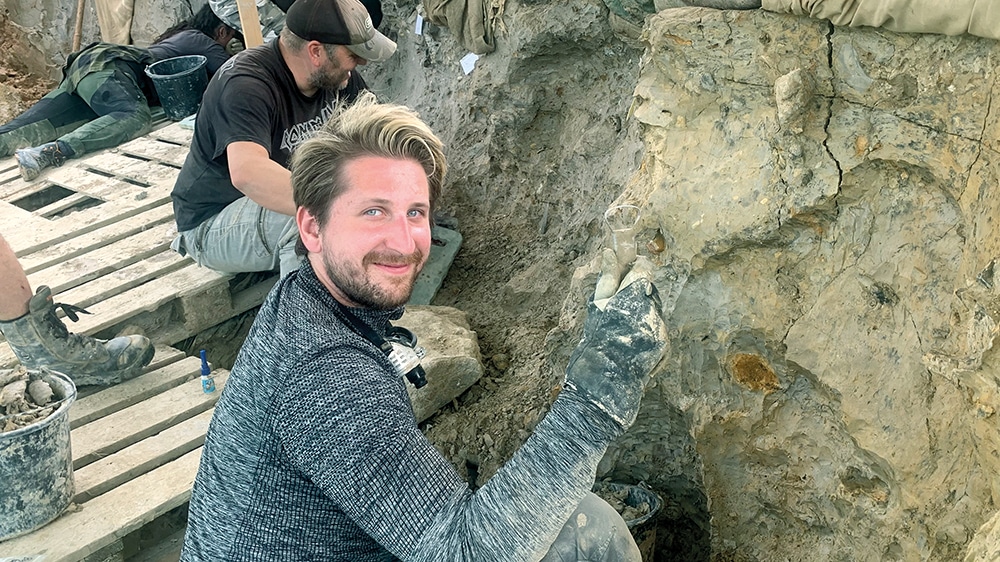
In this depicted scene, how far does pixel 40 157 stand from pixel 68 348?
7.54 ft

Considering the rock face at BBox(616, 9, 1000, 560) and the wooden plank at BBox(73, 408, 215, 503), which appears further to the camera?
the wooden plank at BBox(73, 408, 215, 503)

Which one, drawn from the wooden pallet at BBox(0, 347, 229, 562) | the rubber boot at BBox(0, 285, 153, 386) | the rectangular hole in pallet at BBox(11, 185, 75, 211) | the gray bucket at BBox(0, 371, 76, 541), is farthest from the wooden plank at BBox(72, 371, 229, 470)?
the rectangular hole in pallet at BBox(11, 185, 75, 211)

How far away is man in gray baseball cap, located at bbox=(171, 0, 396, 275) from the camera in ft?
11.6

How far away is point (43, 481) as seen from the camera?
8.88 ft

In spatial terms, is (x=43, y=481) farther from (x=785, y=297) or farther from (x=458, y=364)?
(x=785, y=297)

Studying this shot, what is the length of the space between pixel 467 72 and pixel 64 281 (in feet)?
7.07

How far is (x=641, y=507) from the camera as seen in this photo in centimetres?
292

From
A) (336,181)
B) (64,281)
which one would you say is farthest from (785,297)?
(64,281)

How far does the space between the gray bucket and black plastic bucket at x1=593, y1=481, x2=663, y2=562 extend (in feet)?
5.56

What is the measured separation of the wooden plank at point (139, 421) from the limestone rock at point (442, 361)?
2.59 ft

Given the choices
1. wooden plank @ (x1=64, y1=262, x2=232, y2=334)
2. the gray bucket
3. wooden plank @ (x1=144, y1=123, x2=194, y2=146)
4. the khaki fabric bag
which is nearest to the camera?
the khaki fabric bag

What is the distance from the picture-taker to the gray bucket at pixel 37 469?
259cm

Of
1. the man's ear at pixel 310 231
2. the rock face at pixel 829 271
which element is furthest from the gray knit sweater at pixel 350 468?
the rock face at pixel 829 271

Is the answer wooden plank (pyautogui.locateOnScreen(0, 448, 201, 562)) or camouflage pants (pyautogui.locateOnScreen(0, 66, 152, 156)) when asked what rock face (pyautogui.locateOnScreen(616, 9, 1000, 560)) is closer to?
wooden plank (pyautogui.locateOnScreen(0, 448, 201, 562))
